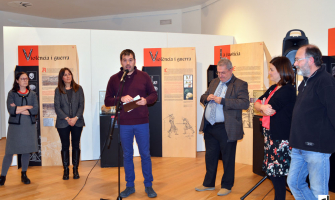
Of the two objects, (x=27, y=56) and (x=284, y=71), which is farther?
(x=27, y=56)

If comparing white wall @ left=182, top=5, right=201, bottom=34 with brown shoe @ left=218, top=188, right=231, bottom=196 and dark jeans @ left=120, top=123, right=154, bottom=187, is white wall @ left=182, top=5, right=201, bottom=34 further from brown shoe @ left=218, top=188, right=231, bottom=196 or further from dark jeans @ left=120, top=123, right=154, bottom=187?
brown shoe @ left=218, top=188, right=231, bottom=196

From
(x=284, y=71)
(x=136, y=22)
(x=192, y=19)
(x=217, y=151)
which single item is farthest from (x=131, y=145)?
(x=136, y=22)

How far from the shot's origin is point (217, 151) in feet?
11.6

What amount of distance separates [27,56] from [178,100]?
2952 millimetres

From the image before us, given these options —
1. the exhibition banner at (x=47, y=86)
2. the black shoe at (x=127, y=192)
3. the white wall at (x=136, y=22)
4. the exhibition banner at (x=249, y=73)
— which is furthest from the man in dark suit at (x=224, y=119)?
the white wall at (x=136, y=22)

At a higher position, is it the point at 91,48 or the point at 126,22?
the point at 126,22

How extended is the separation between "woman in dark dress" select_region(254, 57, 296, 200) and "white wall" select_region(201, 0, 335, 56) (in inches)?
90.5

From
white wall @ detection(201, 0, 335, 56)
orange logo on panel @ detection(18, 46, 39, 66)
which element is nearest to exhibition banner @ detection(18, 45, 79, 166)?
orange logo on panel @ detection(18, 46, 39, 66)

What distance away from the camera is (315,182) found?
218 cm

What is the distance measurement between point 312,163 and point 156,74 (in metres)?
3.83

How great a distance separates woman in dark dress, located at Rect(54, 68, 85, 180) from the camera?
13.6ft

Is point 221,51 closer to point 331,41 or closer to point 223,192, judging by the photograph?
point 331,41

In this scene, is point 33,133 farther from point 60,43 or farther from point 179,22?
point 179,22

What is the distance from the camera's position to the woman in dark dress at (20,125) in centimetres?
Result: 392
